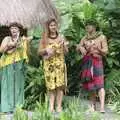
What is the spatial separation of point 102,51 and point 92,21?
0.53 m

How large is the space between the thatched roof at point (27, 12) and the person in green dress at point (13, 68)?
1.34ft

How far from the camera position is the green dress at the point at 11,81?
812 centimetres

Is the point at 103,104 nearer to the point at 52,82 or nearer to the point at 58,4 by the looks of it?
the point at 52,82

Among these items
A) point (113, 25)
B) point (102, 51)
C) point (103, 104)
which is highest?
point (113, 25)

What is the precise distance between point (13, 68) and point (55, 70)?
2.04 ft

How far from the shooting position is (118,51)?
31.2 ft

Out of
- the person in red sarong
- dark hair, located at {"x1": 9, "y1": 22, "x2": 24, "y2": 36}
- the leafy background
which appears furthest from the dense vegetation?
dark hair, located at {"x1": 9, "y1": 22, "x2": 24, "y2": 36}

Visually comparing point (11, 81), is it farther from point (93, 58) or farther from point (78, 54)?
point (78, 54)

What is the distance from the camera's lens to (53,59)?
827 cm

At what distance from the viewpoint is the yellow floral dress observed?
824cm

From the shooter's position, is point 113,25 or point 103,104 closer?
point 103,104

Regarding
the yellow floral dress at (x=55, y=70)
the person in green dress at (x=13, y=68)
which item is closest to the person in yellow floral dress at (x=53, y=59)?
the yellow floral dress at (x=55, y=70)

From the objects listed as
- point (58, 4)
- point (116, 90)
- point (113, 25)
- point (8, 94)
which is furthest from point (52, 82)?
point (58, 4)

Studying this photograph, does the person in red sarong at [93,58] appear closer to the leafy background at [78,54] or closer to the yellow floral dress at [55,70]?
the yellow floral dress at [55,70]
